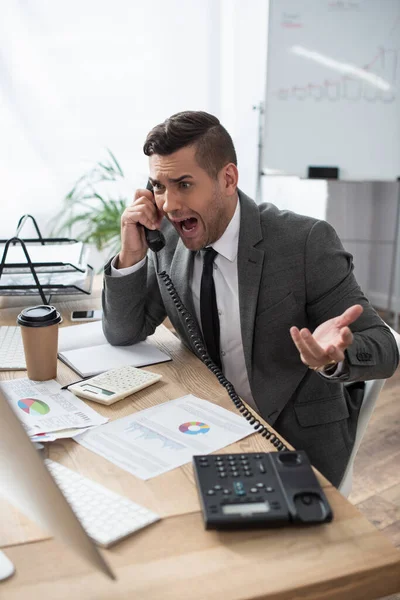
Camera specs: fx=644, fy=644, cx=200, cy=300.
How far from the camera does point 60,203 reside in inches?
142

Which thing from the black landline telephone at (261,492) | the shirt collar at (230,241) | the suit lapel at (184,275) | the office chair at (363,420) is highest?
the shirt collar at (230,241)

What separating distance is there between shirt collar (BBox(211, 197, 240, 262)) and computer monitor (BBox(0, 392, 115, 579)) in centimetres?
97

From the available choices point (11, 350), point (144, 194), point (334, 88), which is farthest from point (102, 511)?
point (334, 88)

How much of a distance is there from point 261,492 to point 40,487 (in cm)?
40

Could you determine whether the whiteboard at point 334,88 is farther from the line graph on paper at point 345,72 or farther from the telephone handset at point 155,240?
the telephone handset at point 155,240

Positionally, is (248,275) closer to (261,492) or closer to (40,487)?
(261,492)

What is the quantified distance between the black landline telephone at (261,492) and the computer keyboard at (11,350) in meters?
0.60

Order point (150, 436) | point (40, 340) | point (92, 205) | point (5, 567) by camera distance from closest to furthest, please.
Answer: point (5, 567) < point (150, 436) < point (40, 340) < point (92, 205)

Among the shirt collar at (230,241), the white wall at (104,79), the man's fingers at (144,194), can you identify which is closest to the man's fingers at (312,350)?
the shirt collar at (230,241)

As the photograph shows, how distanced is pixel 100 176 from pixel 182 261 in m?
2.16

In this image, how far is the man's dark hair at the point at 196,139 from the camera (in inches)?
57.3

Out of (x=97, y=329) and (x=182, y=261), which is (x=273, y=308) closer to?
(x=182, y=261)

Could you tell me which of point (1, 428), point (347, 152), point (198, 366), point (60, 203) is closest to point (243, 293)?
point (198, 366)

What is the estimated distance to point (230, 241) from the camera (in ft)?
Answer: 5.14
